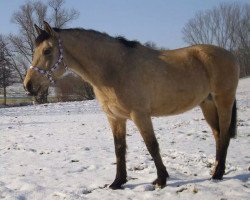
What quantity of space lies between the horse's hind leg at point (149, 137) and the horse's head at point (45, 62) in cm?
118

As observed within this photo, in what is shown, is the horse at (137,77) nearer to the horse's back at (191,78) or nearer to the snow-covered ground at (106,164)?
the horse's back at (191,78)

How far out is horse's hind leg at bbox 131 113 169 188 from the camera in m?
4.71

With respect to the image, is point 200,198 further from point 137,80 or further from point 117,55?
point 117,55

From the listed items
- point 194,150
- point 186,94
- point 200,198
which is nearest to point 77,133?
point 194,150

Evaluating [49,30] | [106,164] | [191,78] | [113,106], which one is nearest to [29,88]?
[49,30]

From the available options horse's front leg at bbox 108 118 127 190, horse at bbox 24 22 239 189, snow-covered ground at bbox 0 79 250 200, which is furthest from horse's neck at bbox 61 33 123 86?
snow-covered ground at bbox 0 79 250 200

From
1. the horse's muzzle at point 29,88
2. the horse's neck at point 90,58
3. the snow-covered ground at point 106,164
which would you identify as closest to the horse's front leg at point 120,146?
the snow-covered ground at point 106,164

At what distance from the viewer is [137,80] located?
15.7ft

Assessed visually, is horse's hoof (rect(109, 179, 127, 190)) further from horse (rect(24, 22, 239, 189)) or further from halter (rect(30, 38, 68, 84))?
halter (rect(30, 38, 68, 84))

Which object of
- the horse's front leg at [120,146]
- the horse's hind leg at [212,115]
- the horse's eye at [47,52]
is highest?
the horse's eye at [47,52]

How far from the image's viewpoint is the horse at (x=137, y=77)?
4656mm

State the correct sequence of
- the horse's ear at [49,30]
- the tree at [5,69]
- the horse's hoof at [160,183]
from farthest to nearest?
the tree at [5,69] → the horse's hoof at [160,183] → the horse's ear at [49,30]

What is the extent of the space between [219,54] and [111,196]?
2714mm

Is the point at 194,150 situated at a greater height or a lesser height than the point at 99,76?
lesser
